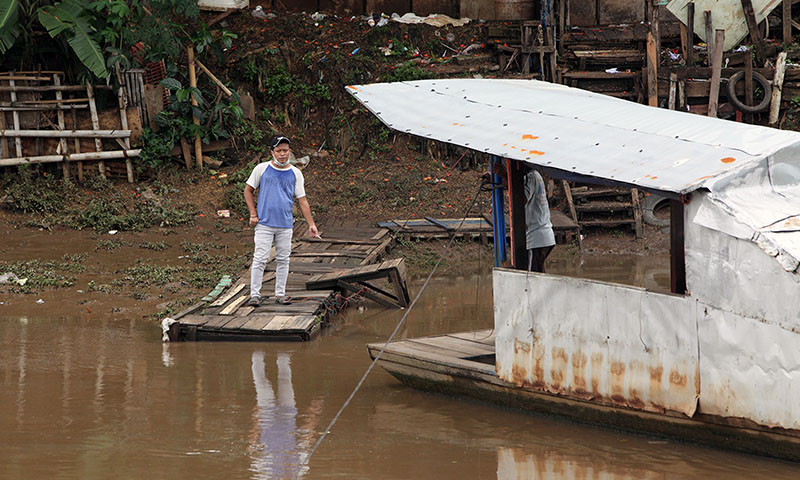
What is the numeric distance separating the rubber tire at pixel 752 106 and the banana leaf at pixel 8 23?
1154 cm

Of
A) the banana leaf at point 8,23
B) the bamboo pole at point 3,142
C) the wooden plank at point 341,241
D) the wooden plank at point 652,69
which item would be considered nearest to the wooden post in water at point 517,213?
the wooden plank at point 341,241

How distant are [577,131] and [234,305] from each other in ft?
14.3

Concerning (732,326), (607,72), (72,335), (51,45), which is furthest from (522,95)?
(51,45)

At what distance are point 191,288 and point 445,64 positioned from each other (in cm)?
775

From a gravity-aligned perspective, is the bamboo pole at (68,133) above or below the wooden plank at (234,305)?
above

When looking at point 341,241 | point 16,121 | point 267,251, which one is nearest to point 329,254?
point 341,241

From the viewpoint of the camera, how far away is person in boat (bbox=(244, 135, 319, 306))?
871 centimetres

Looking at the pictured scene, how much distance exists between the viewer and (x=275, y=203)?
880cm

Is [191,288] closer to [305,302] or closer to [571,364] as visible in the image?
[305,302]

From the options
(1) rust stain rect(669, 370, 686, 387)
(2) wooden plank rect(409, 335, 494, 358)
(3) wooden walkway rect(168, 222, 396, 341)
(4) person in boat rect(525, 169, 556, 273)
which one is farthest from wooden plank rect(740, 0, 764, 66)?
(1) rust stain rect(669, 370, 686, 387)

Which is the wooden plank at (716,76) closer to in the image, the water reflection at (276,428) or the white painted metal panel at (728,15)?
the white painted metal panel at (728,15)

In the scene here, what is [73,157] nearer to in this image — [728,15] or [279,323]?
[279,323]

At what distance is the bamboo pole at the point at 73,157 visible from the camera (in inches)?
564

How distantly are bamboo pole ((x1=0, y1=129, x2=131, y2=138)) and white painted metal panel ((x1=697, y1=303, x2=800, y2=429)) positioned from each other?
1169cm
